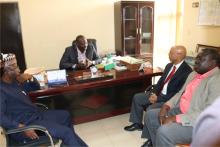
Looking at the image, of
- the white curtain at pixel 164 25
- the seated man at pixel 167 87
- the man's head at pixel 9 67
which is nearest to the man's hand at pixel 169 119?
the seated man at pixel 167 87

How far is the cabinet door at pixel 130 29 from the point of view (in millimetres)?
4523

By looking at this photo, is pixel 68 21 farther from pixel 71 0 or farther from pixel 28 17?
pixel 28 17

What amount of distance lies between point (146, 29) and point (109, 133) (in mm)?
2838

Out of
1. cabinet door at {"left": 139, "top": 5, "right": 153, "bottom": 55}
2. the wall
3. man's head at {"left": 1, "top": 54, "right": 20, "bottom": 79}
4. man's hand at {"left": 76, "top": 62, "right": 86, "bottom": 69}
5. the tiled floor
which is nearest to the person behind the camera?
man's head at {"left": 1, "top": 54, "right": 20, "bottom": 79}

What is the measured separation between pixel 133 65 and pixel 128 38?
5.89ft

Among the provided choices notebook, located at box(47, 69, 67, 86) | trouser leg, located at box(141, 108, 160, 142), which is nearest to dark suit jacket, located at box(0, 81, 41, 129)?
notebook, located at box(47, 69, 67, 86)

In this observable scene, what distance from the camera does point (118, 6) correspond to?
4520mm

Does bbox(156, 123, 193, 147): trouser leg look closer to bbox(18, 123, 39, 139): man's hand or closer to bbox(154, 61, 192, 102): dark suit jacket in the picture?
bbox(154, 61, 192, 102): dark suit jacket

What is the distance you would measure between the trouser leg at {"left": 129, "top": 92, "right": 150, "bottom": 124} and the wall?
161 centimetres

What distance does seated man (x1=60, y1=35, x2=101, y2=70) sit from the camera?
11.0ft

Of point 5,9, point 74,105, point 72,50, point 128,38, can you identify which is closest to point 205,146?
point 74,105

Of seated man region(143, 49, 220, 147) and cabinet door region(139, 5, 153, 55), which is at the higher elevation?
cabinet door region(139, 5, 153, 55)

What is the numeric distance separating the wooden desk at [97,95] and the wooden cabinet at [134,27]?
1.80 metres

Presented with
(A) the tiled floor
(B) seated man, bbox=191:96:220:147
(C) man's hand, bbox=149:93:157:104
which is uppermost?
(B) seated man, bbox=191:96:220:147
